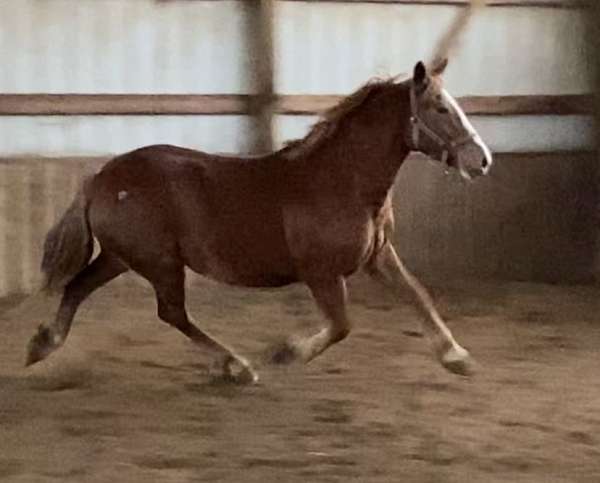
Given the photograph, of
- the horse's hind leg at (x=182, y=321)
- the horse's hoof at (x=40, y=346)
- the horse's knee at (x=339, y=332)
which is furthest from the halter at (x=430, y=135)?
the horse's hoof at (x=40, y=346)

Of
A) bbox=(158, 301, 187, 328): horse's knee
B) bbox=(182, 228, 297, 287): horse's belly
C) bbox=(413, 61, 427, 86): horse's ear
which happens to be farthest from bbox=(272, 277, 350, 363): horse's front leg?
bbox=(413, 61, 427, 86): horse's ear

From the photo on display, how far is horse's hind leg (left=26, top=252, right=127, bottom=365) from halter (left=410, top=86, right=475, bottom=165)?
46.0 inches

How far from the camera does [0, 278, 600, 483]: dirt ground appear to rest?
367 centimetres

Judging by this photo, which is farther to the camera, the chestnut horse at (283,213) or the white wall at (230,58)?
the white wall at (230,58)

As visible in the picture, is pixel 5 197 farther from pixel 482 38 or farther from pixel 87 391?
pixel 482 38

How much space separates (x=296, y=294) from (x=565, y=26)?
252 cm

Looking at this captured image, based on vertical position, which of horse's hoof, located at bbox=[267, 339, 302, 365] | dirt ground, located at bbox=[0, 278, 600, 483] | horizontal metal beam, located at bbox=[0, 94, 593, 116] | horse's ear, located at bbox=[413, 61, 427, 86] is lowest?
dirt ground, located at bbox=[0, 278, 600, 483]

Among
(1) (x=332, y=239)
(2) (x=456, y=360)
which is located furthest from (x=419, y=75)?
(2) (x=456, y=360)

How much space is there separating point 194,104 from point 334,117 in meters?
2.75

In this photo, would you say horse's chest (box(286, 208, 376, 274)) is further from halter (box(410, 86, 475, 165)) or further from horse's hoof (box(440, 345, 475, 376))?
horse's hoof (box(440, 345, 475, 376))

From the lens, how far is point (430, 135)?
4.29 m

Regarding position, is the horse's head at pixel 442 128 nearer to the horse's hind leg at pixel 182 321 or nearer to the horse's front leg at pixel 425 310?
the horse's front leg at pixel 425 310

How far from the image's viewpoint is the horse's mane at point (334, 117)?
14.4ft

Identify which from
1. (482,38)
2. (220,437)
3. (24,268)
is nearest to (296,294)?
(24,268)
